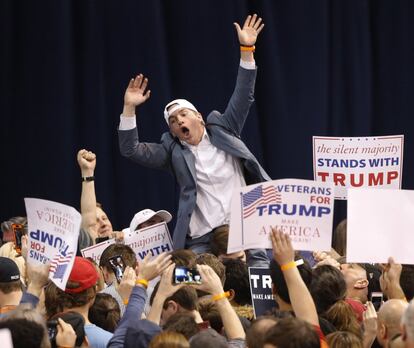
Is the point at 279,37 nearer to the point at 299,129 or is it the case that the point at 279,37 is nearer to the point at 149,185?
the point at 299,129

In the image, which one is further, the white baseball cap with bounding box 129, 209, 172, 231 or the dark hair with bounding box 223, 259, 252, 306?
the white baseball cap with bounding box 129, 209, 172, 231

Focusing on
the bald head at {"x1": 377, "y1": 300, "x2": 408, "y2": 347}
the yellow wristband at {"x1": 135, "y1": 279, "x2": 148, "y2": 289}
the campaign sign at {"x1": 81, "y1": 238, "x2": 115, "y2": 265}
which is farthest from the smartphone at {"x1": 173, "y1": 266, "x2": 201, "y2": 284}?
the campaign sign at {"x1": 81, "y1": 238, "x2": 115, "y2": 265}

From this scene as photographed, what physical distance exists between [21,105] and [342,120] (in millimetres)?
2963

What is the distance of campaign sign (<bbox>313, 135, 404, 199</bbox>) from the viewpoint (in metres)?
8.04

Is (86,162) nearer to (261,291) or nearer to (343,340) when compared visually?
(261,291)

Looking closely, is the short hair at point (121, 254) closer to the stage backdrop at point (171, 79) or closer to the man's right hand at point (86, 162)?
the man's right hand at point (86, 162)

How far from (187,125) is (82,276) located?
208 cm

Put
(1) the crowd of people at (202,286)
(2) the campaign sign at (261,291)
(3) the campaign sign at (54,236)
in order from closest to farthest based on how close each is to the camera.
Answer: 1. (1) the crowd of people at (202,286)
2. (3) the campaign sign at (54,236)
3. (2) the campaign sign at (261,291)

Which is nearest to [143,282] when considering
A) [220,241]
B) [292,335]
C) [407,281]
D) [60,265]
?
[60,265]

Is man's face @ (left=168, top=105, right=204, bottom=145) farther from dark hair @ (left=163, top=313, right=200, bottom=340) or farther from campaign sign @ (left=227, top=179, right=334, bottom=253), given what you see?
dark hair @ (left=163, top=313, right=200, bottom=340)

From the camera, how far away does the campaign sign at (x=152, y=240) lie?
741 centimetres

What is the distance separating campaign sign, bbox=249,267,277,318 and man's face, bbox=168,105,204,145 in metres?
2.01

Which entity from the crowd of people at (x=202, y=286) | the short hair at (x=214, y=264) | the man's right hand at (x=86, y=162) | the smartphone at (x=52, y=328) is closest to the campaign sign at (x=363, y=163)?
the crowd of people at (x=202, y=286)

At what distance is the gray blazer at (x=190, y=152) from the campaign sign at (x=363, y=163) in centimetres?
62
